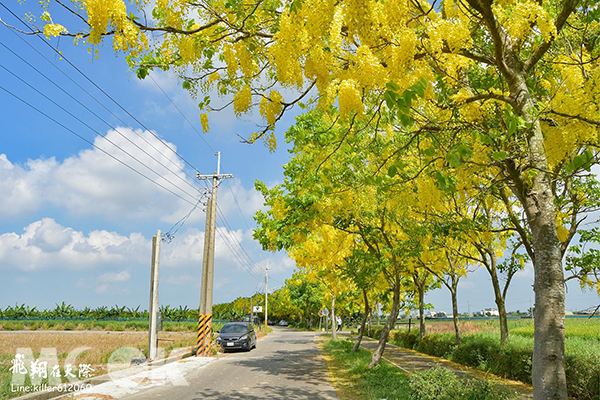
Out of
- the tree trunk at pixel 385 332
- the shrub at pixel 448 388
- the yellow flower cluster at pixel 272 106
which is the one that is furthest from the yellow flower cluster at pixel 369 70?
the tree trunk at pixel 385 332

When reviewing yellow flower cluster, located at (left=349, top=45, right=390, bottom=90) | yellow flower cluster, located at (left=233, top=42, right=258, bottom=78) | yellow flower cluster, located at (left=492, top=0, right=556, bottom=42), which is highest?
yellow flower cluster, located at (left=492, top=0, right=556, bottom=42)

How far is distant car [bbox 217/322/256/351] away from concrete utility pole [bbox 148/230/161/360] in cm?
614

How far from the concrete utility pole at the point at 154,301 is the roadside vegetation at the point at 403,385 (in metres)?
5.93

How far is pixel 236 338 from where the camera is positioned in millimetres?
20250

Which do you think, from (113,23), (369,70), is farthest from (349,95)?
(113,23)

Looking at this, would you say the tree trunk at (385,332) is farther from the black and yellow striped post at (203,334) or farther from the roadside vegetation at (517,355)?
the black and yellow striped post at (203,334)

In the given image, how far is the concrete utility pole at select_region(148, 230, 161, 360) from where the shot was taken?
1380cm

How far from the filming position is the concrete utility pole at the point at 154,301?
13.8 metres

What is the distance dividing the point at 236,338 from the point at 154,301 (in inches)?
275

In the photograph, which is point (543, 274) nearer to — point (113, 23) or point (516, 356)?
point (113, 23)

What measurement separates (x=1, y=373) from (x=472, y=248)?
15.5 metres

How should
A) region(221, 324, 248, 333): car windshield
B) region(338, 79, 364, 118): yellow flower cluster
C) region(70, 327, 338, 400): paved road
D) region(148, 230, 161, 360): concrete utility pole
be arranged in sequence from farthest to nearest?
region(221, 324, 248, 333): car windshield
region(148, 230, 161, 360): concrete utility pole
region(70, 327, 338, 400): paved road
region(338, 79, 364, 118): yellow flower cluster

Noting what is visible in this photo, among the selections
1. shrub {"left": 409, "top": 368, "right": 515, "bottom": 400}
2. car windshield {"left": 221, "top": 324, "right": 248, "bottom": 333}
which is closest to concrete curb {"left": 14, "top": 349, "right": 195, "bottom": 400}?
car windshield {"left": 221, "top": 324, "right": 248, "bottom": 333}

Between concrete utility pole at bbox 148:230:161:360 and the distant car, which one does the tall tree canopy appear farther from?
the distant car
